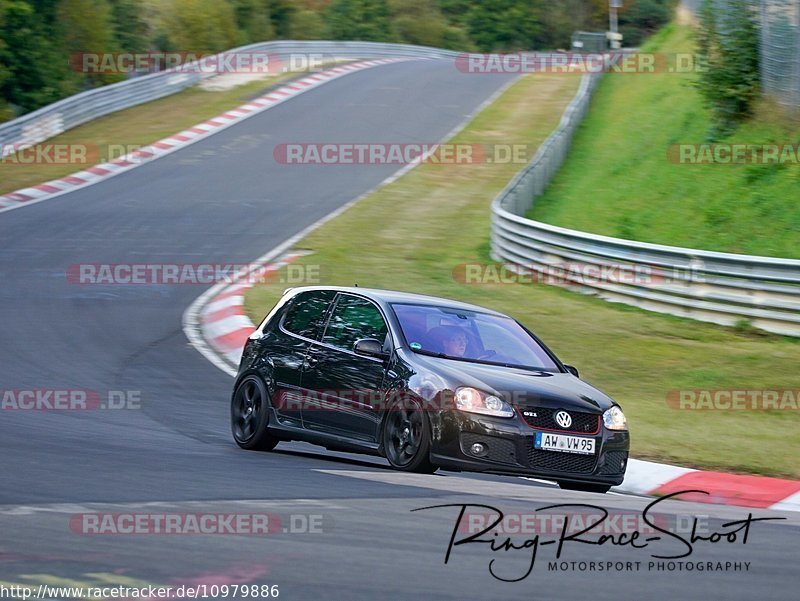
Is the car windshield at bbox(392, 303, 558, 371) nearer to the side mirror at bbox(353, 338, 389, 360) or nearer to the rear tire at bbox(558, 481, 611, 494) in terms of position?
the side mirror at bbox(353, 338, 389, 360)

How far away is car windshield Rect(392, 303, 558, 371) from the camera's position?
31.0 feet

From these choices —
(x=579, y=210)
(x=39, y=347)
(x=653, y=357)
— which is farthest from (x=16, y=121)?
(x=653, y=357)

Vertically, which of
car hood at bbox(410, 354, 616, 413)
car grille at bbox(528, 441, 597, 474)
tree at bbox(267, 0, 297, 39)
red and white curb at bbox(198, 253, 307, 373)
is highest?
car hood at bbox(410, 354, 616, 413)

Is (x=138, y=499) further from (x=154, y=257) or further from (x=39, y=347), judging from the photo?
(x=154, y=257)

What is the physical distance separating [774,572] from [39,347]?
1063 cm

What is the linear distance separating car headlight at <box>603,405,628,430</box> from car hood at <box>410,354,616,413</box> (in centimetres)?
4

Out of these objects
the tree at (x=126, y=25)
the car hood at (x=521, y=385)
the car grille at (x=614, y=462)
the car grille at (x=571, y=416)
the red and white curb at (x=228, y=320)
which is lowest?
the red and white curb at (x=228, y=320)

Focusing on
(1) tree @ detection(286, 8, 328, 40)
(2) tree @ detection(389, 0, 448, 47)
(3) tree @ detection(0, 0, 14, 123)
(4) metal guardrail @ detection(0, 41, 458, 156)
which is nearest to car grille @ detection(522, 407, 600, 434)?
(4) metal guardrail @ detection(0, 41, 458, 156)

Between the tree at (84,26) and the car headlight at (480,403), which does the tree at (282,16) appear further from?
the car headlight at (480,403)

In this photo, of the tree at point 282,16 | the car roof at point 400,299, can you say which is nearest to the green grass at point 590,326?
the car roof at point 400,299

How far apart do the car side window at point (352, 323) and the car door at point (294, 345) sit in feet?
0.45

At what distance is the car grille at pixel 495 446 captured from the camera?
8562 mm

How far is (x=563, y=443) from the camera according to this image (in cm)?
876

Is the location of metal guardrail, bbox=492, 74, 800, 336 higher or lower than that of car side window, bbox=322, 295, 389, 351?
lower
